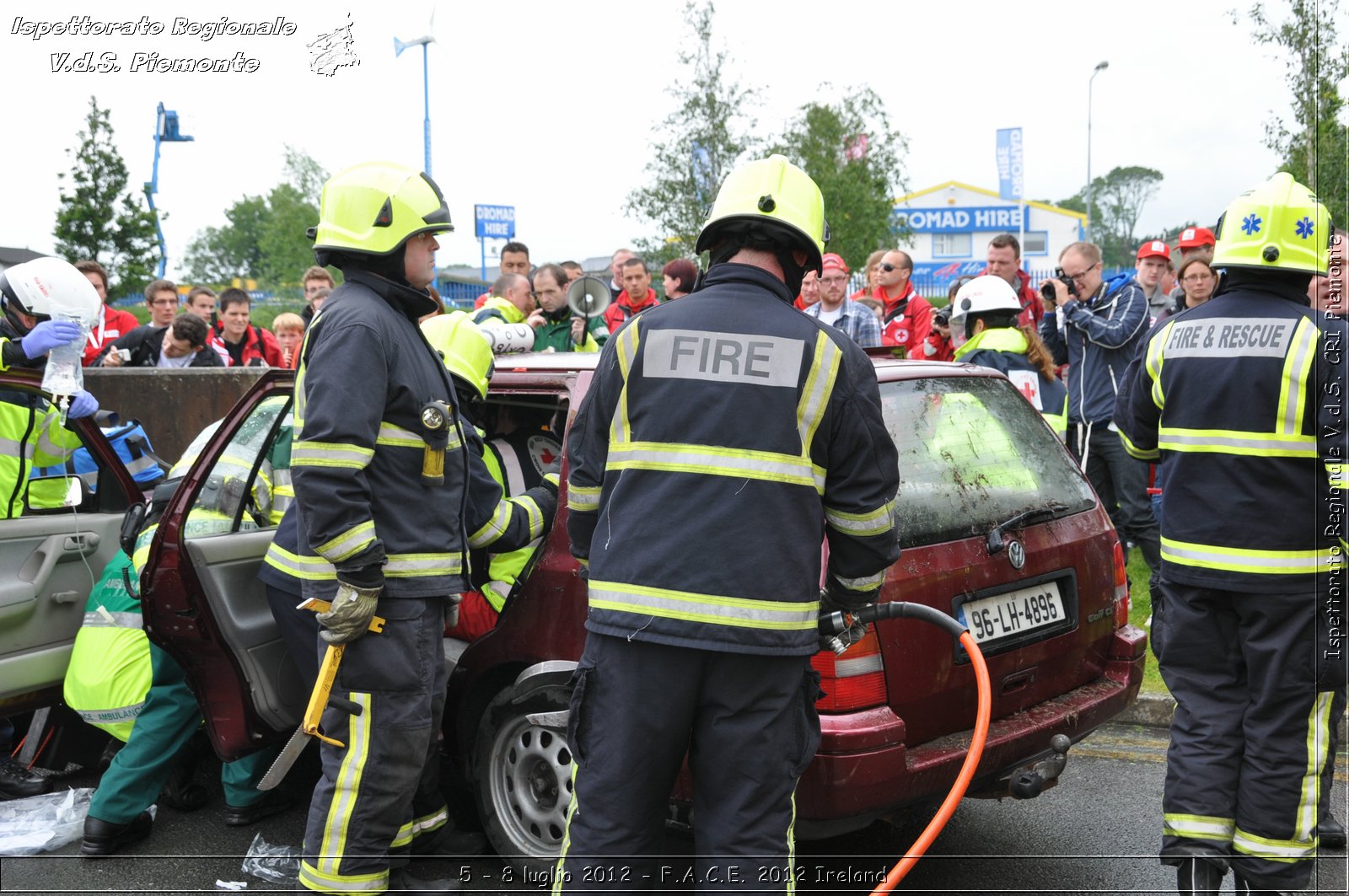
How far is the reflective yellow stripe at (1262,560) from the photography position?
3.15m

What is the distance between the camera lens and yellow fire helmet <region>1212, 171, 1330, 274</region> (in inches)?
127

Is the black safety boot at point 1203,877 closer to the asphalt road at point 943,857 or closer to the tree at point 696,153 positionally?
the asphalt road at point 943,857

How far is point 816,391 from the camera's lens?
2422mm

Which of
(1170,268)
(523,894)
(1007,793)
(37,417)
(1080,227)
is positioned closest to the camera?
(1007,793)

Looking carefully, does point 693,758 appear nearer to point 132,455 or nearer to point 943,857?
point 943,857

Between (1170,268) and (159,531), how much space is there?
21.5 ft

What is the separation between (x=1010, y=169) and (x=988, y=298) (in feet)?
200

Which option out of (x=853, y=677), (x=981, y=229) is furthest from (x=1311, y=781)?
(x=981, y=229)

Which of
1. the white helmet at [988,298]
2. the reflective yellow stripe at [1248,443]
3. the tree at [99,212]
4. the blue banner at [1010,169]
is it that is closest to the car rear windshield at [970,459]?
the reflective yellow stripe at [1248,443]

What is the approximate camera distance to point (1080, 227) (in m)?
69.5

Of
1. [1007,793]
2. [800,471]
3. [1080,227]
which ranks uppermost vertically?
[1080,227]

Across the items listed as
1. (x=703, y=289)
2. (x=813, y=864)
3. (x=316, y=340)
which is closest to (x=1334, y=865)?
(x=813, y=864)

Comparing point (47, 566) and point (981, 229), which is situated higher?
point (981, 229)

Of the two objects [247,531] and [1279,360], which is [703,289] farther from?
[247,531]
